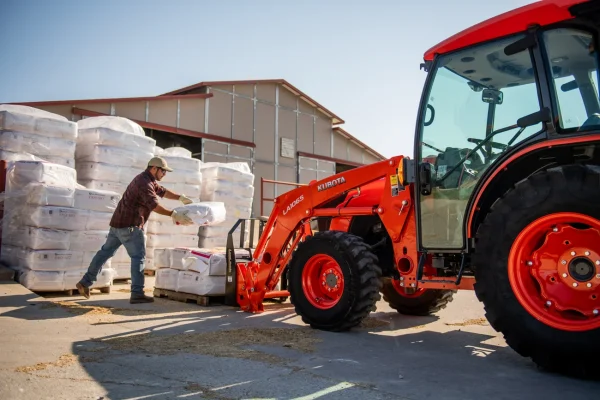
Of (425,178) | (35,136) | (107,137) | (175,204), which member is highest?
(107,137)

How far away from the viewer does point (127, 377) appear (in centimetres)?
348

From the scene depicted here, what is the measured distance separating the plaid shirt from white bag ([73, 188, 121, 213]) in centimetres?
47

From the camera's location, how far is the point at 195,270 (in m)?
7.05

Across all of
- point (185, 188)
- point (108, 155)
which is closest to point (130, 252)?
→ point (108, 155)

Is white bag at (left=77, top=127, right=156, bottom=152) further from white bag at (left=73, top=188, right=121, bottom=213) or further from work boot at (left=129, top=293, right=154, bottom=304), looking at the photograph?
work boot at (left=129, top=293, right=154, bottom=304)

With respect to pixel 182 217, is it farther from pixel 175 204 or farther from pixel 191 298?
pixel 175 204

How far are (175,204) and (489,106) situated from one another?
6.52 m

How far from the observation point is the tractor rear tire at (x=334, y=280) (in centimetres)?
514

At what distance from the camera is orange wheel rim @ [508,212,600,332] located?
3.47 metres

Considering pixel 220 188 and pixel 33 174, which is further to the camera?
pixel 220 188

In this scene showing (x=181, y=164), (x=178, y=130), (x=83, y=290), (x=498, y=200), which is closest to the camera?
(x=498, y=200)

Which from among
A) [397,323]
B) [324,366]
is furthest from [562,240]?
A: [397,323]

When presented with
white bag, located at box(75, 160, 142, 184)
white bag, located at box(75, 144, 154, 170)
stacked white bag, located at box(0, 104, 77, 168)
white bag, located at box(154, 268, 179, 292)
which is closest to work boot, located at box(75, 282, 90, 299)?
white bag, located at box(154, 268, 179, 292)

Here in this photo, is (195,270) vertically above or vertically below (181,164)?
below
